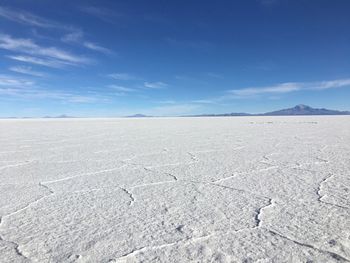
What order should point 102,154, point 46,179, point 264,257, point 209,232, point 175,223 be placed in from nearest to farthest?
point 264,257
point 209,232
point 175,223
point 46,179
point 102,154

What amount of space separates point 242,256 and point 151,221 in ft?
1.72

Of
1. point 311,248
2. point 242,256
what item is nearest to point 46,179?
point 242,256

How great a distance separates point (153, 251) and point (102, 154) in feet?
9.11

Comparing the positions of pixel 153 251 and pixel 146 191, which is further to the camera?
pixel 146 191

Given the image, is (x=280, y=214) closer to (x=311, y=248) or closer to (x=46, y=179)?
(x=311, y=248)

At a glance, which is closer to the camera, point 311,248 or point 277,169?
point 311,248

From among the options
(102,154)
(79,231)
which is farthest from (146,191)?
(102,154)

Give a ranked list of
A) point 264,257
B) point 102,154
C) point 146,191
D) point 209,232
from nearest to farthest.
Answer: point 264,257 < point 209,232 < point 146,191 < point 102,154

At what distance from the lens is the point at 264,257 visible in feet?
→ 3.53

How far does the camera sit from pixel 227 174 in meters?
2.46

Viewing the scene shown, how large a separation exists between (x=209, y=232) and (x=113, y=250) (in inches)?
17.5

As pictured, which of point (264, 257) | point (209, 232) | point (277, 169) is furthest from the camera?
point (277, 169)

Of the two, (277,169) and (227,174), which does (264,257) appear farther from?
(277,169)

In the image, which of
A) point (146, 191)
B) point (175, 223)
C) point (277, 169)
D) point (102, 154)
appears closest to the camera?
point (175, 223)
